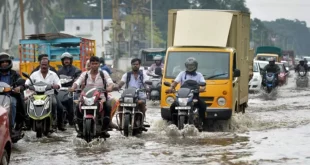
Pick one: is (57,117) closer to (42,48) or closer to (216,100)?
(216,100)

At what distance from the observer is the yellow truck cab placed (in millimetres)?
17203

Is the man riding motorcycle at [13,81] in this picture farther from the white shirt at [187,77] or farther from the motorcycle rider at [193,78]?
the white shirt at [187,77]

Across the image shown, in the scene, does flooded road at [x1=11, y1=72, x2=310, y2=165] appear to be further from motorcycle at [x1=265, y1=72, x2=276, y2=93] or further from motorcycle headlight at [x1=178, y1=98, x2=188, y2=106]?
motorcycle at [x1=265, y1=72, x2=276, y2=93]

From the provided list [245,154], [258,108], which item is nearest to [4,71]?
[245,154]

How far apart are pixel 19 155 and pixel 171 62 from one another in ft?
19.6

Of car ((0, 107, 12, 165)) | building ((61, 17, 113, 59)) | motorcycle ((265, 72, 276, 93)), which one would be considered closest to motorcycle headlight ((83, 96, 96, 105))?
car ((0, 107, 12, 165))

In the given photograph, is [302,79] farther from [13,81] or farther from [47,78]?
[13,81]

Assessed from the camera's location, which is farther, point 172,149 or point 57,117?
point 57,117

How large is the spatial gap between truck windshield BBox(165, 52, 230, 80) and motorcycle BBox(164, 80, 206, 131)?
1787mm

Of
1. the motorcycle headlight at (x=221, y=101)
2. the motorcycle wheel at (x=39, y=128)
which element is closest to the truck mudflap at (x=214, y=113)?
the motorcycle headlight at (x=221, y=101)

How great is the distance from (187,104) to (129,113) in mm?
1116

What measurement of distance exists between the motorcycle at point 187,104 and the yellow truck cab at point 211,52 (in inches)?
52.2

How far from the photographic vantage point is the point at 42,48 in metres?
31.1

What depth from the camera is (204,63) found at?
1780 centimetres
